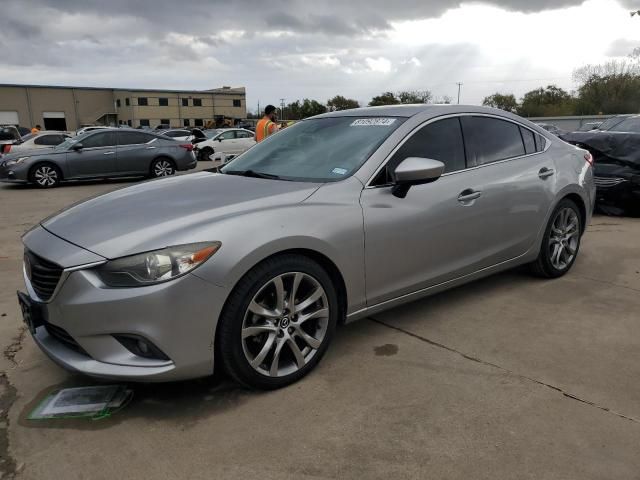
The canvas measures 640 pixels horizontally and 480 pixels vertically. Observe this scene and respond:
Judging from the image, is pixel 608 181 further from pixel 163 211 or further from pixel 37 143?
pixel 37 143

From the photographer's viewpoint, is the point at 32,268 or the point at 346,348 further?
the point at 346,348

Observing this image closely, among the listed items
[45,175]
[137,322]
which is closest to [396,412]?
[137,322]

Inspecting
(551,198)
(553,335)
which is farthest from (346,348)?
(551,198)

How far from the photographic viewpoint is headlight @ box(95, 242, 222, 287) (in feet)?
8.05

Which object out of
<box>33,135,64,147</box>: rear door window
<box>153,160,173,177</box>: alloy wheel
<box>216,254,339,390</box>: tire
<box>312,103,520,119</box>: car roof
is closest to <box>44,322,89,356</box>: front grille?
<box>216,254,339,390</box>: tire

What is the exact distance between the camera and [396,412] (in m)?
2.66

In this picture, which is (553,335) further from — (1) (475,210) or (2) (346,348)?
(2) (346,348)

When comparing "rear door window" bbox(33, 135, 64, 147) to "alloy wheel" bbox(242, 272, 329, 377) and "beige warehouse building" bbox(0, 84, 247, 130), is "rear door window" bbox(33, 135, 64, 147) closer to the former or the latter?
"alloy wheel" bbox(242, 272, 329, 377)

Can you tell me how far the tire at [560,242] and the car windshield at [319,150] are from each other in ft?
6.18

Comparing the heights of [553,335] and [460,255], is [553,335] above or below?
below

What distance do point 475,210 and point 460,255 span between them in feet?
1.12

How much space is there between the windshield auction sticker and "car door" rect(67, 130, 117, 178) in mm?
10420

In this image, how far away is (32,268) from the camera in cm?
281

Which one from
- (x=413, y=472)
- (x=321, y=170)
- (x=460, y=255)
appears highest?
(x=321, y=170)
